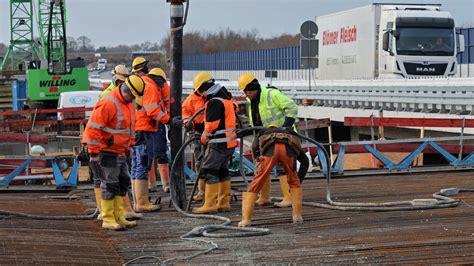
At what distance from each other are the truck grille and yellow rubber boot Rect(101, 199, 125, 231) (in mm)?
24020

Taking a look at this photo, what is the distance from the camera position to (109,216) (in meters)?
10.0

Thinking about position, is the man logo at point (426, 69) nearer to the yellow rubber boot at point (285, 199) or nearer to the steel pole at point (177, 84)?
the yellow rubber boot at point (285, 199)

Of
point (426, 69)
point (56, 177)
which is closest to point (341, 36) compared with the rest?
point (426, 69)

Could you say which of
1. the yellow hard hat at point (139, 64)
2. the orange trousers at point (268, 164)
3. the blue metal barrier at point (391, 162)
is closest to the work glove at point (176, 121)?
the yellow hard hat at point (139, 64)

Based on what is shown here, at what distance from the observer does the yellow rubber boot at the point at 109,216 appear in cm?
996

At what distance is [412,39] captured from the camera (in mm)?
32094

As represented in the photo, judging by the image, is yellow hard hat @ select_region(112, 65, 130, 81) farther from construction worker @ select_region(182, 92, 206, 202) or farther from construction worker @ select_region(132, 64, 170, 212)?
construction worker @ select_region(182, 92, 206, 202)

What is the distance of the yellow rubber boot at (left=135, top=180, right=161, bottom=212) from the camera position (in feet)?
37.4

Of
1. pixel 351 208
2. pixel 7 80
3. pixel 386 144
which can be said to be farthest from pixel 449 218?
pixel 7 80

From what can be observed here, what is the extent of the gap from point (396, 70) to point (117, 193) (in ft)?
78.9

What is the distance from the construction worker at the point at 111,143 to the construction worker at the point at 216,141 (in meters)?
1.20

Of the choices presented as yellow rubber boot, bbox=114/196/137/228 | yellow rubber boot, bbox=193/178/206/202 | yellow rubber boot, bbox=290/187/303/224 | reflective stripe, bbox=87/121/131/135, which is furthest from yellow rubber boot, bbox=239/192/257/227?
yellow rubber boot, bbox=193/178/206/202

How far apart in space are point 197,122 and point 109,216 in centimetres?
265

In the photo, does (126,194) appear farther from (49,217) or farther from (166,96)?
(166,96)
